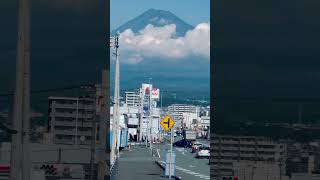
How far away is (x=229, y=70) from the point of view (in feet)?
47.1

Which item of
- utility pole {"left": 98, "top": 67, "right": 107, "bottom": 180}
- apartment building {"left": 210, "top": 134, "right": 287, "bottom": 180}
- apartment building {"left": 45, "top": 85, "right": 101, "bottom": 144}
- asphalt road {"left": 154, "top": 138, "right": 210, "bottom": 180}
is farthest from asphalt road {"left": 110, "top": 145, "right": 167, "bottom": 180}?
apartment building {"left": 210, "top": 134, "right": 287, "bottom": 180}

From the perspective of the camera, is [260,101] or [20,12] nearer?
[20,12]

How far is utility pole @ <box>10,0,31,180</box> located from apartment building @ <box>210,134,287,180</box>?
540cm

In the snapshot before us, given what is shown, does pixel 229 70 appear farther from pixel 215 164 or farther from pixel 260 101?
pixel 215 164

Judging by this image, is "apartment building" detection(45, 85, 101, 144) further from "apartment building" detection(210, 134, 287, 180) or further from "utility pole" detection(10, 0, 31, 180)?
"utility pole" detection(10, 0, 31, 180)

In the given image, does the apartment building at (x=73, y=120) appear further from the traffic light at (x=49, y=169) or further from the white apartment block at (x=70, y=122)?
the traffic light at (x=49, y=169)

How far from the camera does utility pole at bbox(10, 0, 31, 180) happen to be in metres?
10.3

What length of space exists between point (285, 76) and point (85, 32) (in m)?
3.97

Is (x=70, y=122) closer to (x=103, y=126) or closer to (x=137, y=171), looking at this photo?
(x=103, y=126)

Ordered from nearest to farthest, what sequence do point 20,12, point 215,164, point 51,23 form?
point 20,12
point 51,23
point 215,164

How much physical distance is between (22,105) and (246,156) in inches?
249

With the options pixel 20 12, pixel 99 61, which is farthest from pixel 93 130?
pixel 20 12

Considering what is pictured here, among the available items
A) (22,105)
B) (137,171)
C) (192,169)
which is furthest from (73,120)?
(192,169)

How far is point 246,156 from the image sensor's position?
15.3 metres
